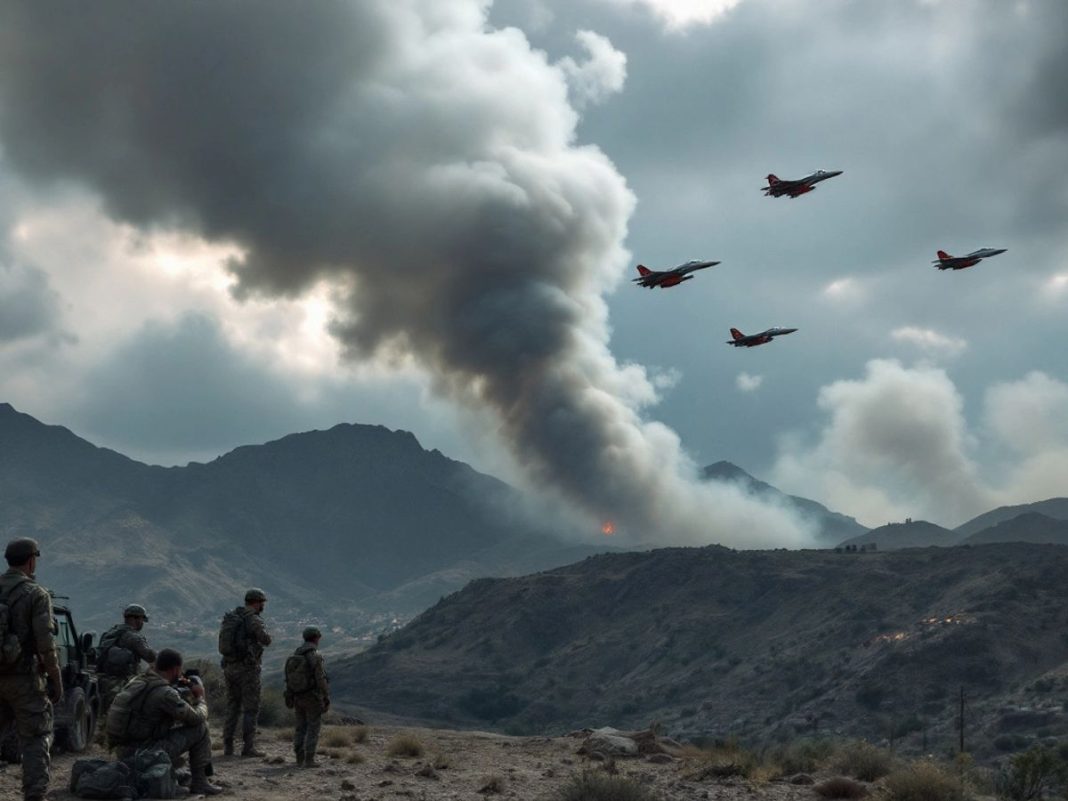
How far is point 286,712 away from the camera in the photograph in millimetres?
31047

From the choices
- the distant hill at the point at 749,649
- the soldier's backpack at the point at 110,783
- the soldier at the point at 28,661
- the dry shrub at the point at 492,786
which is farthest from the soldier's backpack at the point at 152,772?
the distant hill at the point at 749,649

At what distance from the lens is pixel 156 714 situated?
407 inches

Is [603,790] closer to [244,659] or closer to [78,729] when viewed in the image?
[244,659]

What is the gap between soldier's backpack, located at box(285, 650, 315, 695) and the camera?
1453 cm

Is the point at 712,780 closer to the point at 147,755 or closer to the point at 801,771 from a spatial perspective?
the point at 801,771

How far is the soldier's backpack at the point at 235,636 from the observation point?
1504cm

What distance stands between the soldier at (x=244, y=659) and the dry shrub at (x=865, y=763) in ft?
28.3

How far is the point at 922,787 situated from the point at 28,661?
9724 millimetres

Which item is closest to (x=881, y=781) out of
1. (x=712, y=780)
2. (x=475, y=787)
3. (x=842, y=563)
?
(x=712, y=780)

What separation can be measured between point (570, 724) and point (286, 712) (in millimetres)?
48694

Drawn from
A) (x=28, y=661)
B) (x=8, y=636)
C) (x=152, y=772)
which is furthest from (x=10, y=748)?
(x=8, y=636)

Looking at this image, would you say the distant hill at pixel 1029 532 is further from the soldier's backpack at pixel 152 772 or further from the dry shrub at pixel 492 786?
the soldier's backpack at pixel 152 772

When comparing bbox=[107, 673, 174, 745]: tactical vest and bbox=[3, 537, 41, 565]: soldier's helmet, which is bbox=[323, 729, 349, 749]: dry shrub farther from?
bbox=[3, 537, 41, 565]: soldier's helmet

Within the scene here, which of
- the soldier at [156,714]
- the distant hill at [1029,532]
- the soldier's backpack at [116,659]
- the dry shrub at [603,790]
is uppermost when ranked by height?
the distant hill at [1029,532]
